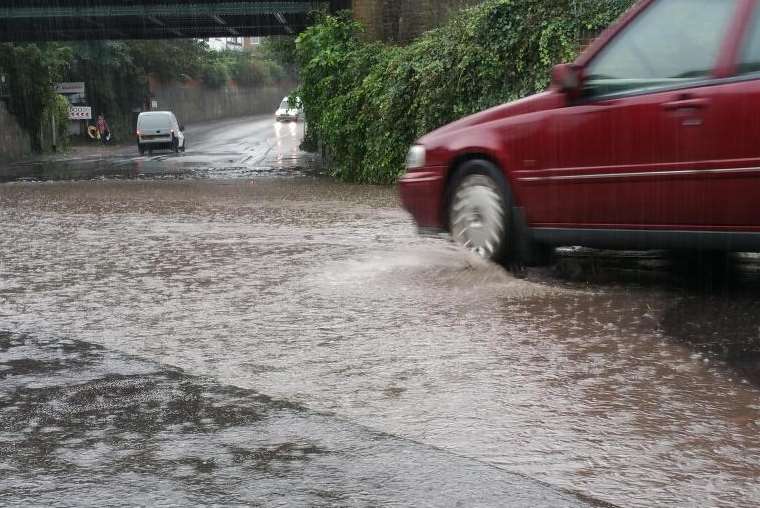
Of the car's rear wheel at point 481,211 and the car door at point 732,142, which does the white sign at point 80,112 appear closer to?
the car's rear wheel at point 481,211

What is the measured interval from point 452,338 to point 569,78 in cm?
204

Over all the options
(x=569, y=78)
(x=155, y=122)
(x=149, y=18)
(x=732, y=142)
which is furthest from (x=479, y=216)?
(x=155, y=122)

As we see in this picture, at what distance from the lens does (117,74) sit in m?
58.2

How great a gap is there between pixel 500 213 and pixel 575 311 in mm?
1303

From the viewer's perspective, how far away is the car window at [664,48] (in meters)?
5.79

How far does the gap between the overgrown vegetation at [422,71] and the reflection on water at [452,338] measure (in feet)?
18.1

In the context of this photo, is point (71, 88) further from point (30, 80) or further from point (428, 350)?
point (428, 350)

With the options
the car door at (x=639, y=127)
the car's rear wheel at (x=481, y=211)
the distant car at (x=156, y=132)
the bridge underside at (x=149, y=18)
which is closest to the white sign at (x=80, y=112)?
the distant car at (x=156, y=132)

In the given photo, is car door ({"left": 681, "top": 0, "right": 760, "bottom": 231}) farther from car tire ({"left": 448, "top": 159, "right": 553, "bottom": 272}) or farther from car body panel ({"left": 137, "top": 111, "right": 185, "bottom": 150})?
car body panel ({"left": 137, "top": 111, "right": 185, "bottom": 150})

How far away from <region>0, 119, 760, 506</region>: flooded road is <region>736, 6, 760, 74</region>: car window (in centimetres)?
129

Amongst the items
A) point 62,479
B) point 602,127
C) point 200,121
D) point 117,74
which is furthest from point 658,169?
point 200,121

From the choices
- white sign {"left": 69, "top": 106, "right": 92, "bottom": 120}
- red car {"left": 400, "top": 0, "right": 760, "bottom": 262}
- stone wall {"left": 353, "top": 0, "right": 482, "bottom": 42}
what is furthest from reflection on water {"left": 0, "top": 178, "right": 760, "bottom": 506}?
white sign {"left": 69, "top": 106, "right": 92, "bottom": 120}

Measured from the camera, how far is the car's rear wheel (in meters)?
6.83

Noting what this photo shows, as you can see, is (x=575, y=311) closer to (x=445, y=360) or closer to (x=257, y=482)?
(x=445, y=360)
